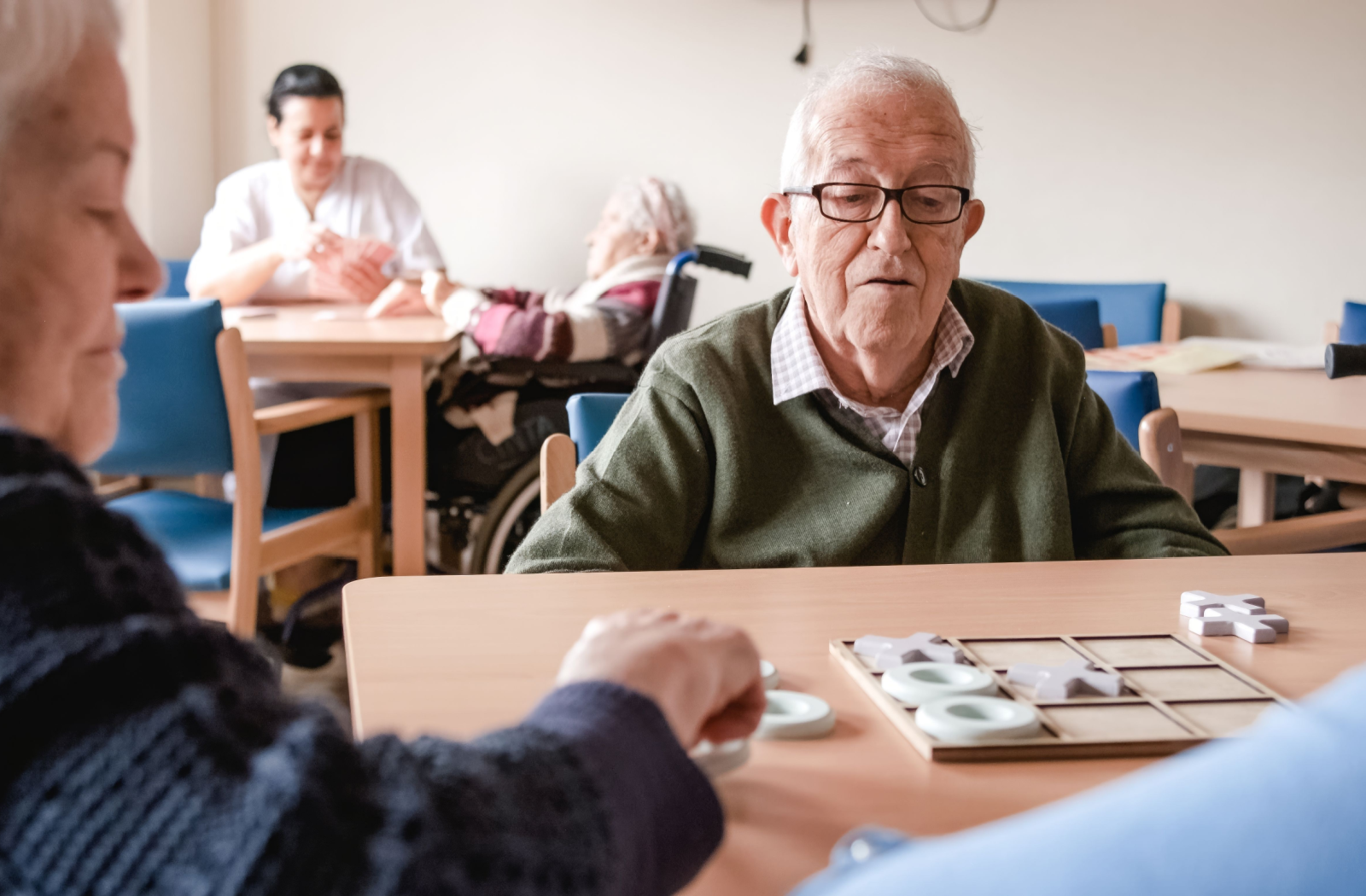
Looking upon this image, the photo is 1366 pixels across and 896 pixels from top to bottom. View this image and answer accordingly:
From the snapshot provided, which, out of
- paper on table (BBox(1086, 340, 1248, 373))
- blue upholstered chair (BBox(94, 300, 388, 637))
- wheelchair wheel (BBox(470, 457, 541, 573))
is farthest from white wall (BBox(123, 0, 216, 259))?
paper on table (BBox(1086, 340, 1248, 373))

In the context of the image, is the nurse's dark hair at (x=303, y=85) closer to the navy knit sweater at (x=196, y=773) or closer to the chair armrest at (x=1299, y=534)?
the chair armrest at (x=1299, y=534)

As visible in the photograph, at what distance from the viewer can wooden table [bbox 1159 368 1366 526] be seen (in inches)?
78.4

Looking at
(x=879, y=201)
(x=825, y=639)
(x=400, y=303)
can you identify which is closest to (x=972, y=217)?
(x=879, y=201)

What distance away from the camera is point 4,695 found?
0.40m

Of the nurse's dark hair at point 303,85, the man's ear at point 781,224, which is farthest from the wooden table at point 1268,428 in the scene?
the nurse's dark hair at point 303,85

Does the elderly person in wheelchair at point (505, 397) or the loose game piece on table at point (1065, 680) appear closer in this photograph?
the loose game piece on table at point (1065, 680)

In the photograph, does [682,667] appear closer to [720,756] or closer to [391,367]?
[720,756]

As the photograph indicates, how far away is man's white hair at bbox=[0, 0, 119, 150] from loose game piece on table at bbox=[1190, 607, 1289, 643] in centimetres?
86

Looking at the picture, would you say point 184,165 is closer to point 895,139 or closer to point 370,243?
point 370,243

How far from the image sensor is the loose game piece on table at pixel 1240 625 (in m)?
0.92

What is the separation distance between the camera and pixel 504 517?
9.89ft

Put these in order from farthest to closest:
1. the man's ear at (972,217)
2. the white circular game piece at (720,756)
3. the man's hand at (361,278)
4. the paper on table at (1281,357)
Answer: the man's hand at (361,278)
the paper on table at (1281,357)
the man's ear at (972,217)
the white circular game piece at (720,756)

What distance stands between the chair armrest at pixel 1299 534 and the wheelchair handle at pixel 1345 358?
0.56m

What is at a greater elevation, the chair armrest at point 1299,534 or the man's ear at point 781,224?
the man's ear at point 781,224
